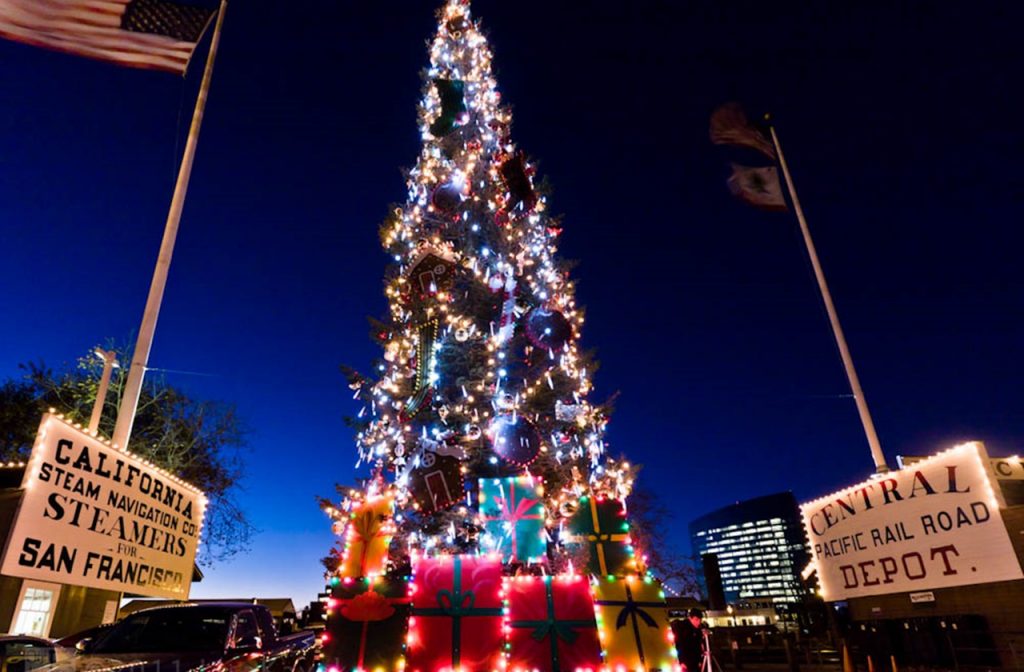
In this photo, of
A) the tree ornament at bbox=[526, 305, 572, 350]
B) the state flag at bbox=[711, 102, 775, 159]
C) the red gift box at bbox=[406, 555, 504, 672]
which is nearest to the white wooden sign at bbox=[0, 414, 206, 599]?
the red gift box at bbox=[406, 555, 504, 672]

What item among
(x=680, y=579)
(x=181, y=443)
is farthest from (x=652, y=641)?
(x=181, y=443)

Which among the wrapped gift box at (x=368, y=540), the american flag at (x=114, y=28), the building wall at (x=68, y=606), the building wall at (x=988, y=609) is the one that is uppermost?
the american flag at (x=114, y=28)

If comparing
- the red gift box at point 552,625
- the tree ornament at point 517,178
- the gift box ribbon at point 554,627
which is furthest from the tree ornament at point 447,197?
the gift box ribbon at point 554,627

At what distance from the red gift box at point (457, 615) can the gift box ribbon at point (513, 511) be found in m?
1.74

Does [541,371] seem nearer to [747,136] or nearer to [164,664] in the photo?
[747,136]

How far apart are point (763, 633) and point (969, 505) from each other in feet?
39.6

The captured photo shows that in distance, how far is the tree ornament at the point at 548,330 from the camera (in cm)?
1282

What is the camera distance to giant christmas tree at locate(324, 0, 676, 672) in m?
7.32

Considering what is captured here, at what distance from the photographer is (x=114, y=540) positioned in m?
6.64

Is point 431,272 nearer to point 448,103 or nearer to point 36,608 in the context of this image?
point 448,103

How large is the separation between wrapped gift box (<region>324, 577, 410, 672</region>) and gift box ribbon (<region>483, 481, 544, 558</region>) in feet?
7.80

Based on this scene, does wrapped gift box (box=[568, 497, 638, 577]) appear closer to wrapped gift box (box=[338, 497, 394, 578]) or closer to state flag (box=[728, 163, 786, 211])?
wrapped gift box (box=[338, 497, 394, 578])

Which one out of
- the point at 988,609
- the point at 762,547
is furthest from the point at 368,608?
the point at 762,547

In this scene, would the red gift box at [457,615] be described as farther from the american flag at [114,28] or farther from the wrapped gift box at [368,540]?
the american flag at [114,28]
